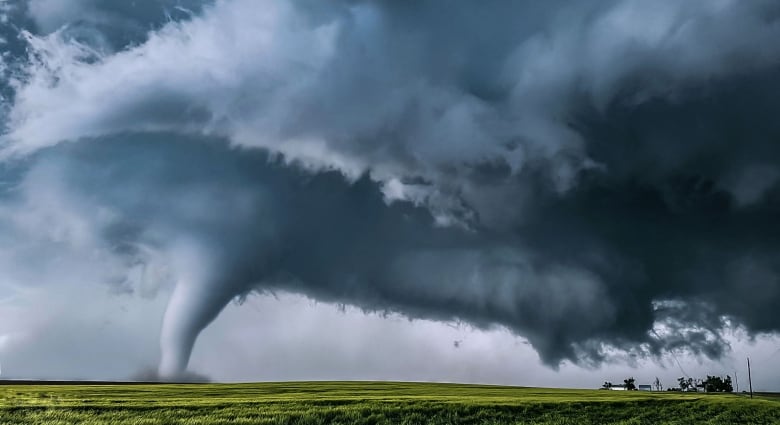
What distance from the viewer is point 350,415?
163 ft

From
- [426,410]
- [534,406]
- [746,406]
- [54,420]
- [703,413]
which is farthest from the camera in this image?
[746,406]

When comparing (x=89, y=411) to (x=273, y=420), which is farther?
(x=89, y=411)

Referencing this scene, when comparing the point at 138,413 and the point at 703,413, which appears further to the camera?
the point at 703,413

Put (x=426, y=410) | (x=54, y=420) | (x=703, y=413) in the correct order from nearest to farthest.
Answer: (x=54, y=420)
(x=426, y=410)
(x=703, y=413)

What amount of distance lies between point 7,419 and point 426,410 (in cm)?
3440

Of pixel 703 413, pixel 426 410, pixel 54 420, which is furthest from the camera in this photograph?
pixel 703 413

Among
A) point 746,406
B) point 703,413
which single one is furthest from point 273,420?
point 746,406

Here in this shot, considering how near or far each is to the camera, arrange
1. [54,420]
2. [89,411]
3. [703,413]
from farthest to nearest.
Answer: [703,413]
[89,411]
[54,420]

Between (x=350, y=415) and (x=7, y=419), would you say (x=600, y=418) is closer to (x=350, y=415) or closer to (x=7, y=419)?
(x=350, y=415)

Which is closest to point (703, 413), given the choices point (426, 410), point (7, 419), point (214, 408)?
point (426, 410)

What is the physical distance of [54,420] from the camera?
4581cm

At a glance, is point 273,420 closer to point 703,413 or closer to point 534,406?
point 534,406

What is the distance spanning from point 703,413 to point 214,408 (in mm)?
50934

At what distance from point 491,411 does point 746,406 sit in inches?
1482
